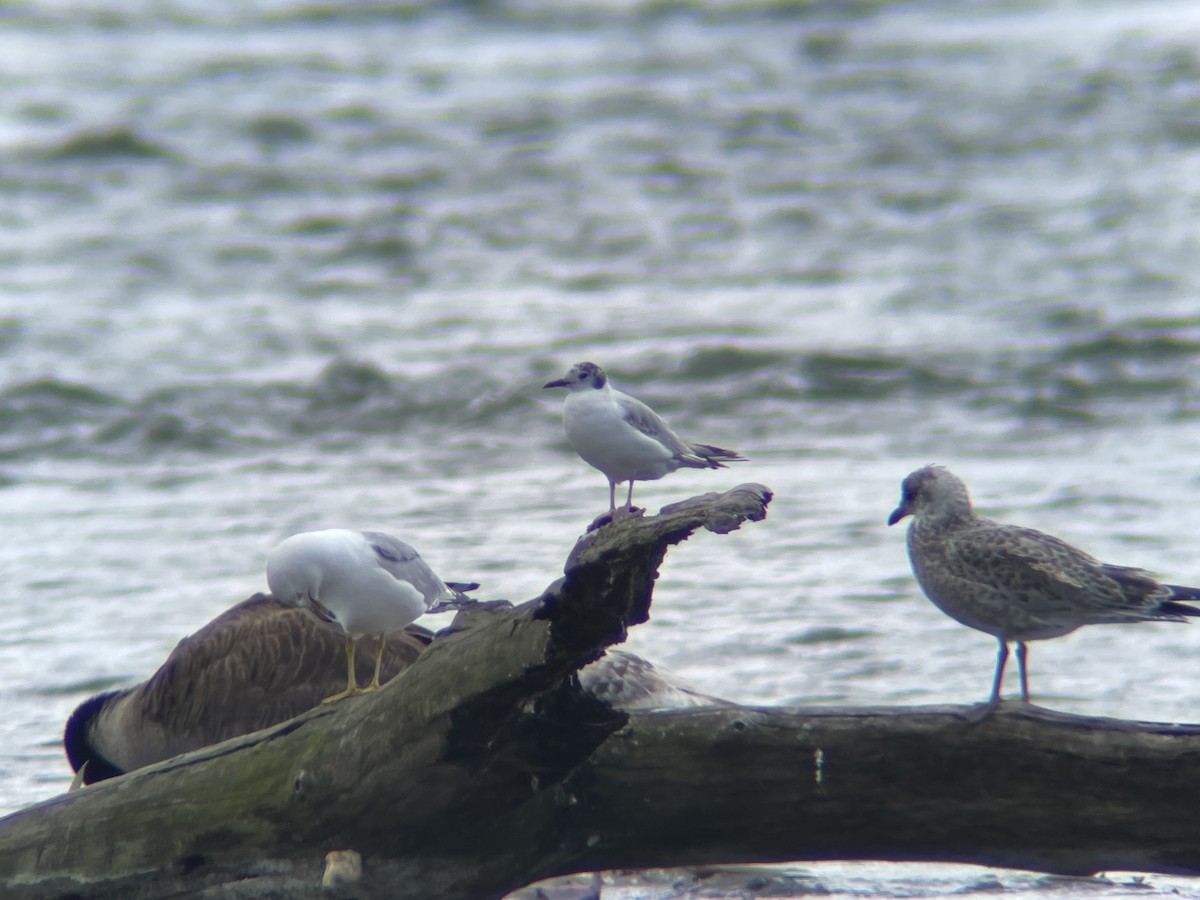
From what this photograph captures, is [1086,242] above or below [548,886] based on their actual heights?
above

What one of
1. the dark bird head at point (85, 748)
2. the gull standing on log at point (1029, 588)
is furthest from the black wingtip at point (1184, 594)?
the dark bird head at point (85, 748)

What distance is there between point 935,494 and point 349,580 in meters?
1.74

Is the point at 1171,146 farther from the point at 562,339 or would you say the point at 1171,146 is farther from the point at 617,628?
the point at 617,628

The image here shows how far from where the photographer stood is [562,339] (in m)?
13.7

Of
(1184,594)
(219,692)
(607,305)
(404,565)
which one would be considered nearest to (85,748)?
(219,692)

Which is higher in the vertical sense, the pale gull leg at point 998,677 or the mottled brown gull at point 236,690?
the pale gull leg at point 998,677

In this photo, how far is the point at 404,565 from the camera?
4.41 meters

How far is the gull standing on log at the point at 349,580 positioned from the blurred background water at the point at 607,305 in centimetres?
110

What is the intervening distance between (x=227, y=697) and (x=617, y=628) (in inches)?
93.7

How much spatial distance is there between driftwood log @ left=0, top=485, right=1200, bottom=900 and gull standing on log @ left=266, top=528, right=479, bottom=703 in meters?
0.38

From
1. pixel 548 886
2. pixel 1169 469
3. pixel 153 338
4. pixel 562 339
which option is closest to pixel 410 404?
pixel 562 339

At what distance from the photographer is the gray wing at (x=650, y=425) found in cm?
474

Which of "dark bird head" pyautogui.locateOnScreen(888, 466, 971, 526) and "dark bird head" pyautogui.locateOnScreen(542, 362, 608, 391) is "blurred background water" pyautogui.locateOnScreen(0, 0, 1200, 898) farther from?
"dark bird head" pyautogui.locateOnScreen(542, 362, 608, 391)

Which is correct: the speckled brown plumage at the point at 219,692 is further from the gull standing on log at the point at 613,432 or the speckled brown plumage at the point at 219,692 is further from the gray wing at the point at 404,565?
the gull standing on log at the point at 613,432
